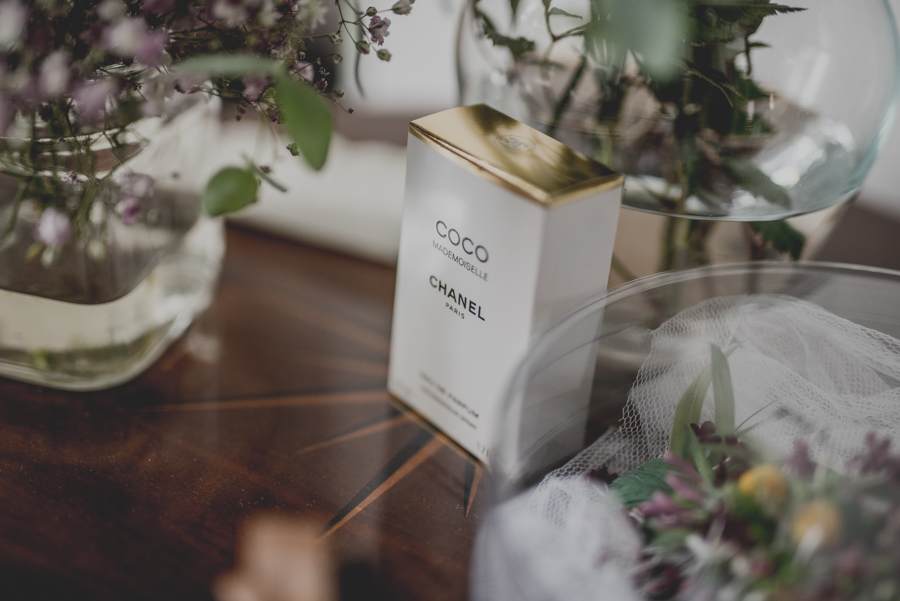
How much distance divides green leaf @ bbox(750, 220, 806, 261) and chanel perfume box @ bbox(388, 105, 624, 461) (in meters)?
0.11

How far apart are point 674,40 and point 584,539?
0.20 metres

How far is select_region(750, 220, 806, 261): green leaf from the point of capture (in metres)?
0.41

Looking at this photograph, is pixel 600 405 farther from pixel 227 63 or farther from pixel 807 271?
pixel 227 63

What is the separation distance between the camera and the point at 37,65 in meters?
0.30

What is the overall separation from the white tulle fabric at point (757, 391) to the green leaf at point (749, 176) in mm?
68

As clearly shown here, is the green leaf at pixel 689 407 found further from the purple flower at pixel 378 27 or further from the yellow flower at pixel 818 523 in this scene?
the purple flower at pixel 378 27

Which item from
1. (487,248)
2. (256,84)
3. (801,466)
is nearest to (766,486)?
(801,466)

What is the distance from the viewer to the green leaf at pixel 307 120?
0.85ft

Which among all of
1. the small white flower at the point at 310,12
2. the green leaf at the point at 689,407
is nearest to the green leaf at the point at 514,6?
the small white flower at the point at 310,12

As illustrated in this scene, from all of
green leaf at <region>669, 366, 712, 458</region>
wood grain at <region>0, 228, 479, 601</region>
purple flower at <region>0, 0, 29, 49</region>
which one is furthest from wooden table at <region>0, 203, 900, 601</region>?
purple flower at <region>0, 0, 29, 49</region>

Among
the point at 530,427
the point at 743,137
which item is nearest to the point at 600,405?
the point at 530,427

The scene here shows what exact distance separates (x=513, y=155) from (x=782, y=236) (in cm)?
18

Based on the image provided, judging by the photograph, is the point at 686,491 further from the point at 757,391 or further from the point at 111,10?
the point at 111,10

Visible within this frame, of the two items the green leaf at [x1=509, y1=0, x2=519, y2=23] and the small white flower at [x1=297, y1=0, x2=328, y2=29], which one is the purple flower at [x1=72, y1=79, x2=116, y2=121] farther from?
the green leaf at [x1=509, y1=0, x2=519, y2=23]
